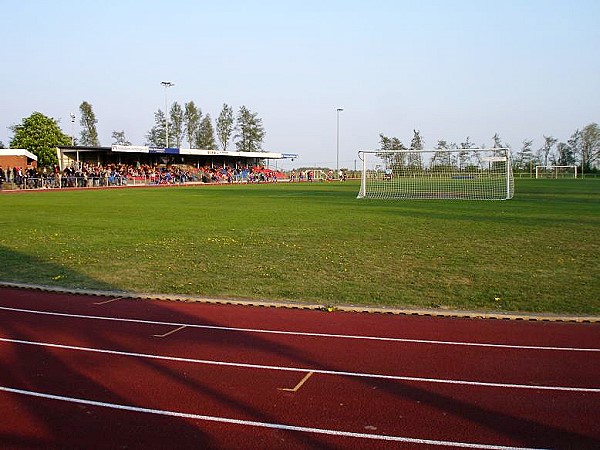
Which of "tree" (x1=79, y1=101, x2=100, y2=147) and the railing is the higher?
"tree" (x1=79, y1=101, x2=100, y2=147)

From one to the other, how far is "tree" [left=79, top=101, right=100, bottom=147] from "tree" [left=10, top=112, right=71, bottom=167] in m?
21.3

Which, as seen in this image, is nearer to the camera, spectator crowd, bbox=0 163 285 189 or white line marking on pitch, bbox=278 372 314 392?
white line marking on pitch, bbox=278 372 314 392

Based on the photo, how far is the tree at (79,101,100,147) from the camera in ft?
352

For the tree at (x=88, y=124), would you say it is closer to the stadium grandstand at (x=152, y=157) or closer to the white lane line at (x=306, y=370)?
the stadium grandstand at (x=152, y=157)

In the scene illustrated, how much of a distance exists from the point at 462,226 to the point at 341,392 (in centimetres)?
1467

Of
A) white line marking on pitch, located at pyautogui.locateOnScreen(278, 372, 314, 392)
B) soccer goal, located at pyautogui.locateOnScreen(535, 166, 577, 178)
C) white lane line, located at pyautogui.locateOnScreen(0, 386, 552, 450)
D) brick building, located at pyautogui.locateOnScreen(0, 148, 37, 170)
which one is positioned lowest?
white lane line, located at pyautogui.locateOnScreen(0, 386, 552, 450)

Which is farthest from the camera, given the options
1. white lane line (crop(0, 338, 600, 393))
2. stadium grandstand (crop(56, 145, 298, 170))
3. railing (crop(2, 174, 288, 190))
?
stadium grandstand (crop(56, 145, 298, 170))

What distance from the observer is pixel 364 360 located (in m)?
6.82

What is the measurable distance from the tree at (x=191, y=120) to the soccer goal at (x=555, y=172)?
→ 193ft

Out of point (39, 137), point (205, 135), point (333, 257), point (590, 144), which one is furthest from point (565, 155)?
point (333, 257)

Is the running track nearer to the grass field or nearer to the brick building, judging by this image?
the grass field

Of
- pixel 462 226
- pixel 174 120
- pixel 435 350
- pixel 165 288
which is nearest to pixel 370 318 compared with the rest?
pixel 435 350

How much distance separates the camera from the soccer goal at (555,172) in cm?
8581

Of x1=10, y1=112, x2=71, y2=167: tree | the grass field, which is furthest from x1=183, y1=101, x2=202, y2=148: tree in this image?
the grass field
